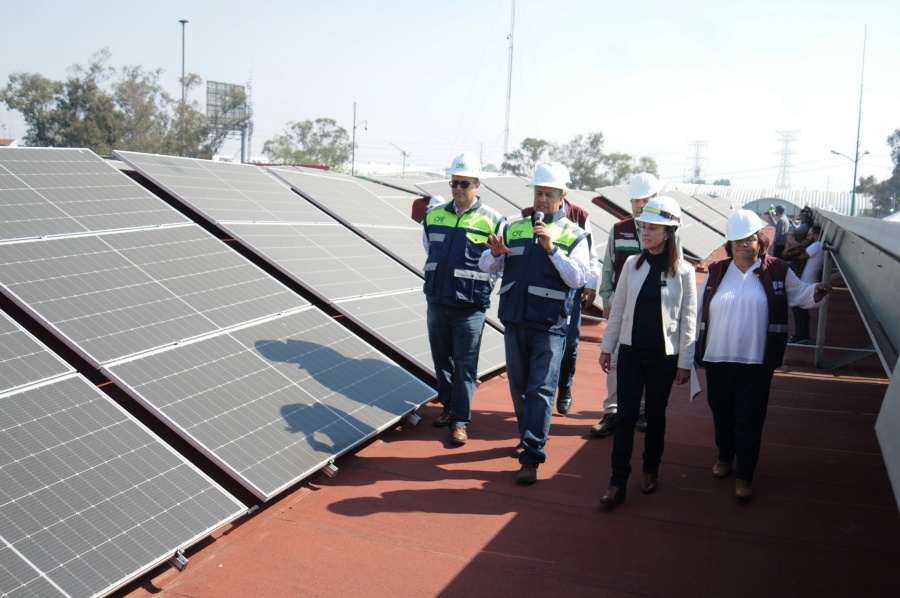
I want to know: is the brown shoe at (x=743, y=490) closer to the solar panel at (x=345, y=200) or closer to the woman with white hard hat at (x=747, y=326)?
the woman with white hard hat at (x=747, y=326)

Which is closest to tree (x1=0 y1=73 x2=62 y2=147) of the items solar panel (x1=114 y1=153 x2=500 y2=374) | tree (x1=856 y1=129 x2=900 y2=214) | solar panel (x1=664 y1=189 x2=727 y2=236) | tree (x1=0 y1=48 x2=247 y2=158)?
tree (x1=0 y1=48 x2=247 y2=158)

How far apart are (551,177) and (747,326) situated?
5.72 feet

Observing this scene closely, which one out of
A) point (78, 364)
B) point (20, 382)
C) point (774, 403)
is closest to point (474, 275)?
point (78, 364)

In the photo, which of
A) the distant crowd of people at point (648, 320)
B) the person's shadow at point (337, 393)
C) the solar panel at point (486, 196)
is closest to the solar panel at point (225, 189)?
the person's shadow at point (337, 393)

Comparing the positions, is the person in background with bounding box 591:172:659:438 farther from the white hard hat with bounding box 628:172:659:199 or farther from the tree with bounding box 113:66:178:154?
the tree with bounding box 113:66:178:154

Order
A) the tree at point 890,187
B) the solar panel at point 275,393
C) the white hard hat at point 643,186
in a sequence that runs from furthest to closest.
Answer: the tree at point 890,187 < the white hard hat at point 643,186 < the solar panel at point 275,393

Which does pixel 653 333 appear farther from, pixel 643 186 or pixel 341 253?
pixel 341 253

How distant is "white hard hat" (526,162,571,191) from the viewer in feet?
19.8

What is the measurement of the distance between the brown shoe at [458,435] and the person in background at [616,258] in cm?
121

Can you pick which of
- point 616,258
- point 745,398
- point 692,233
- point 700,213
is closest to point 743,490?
point 745,398

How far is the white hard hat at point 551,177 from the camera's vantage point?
6.04 metres

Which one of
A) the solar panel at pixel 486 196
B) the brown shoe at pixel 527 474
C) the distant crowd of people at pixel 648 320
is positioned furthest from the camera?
the solar panel at pixel 486 196

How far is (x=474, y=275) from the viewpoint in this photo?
661 centimetres

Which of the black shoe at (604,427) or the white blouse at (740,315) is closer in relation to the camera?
the white blouse at (740,315)
